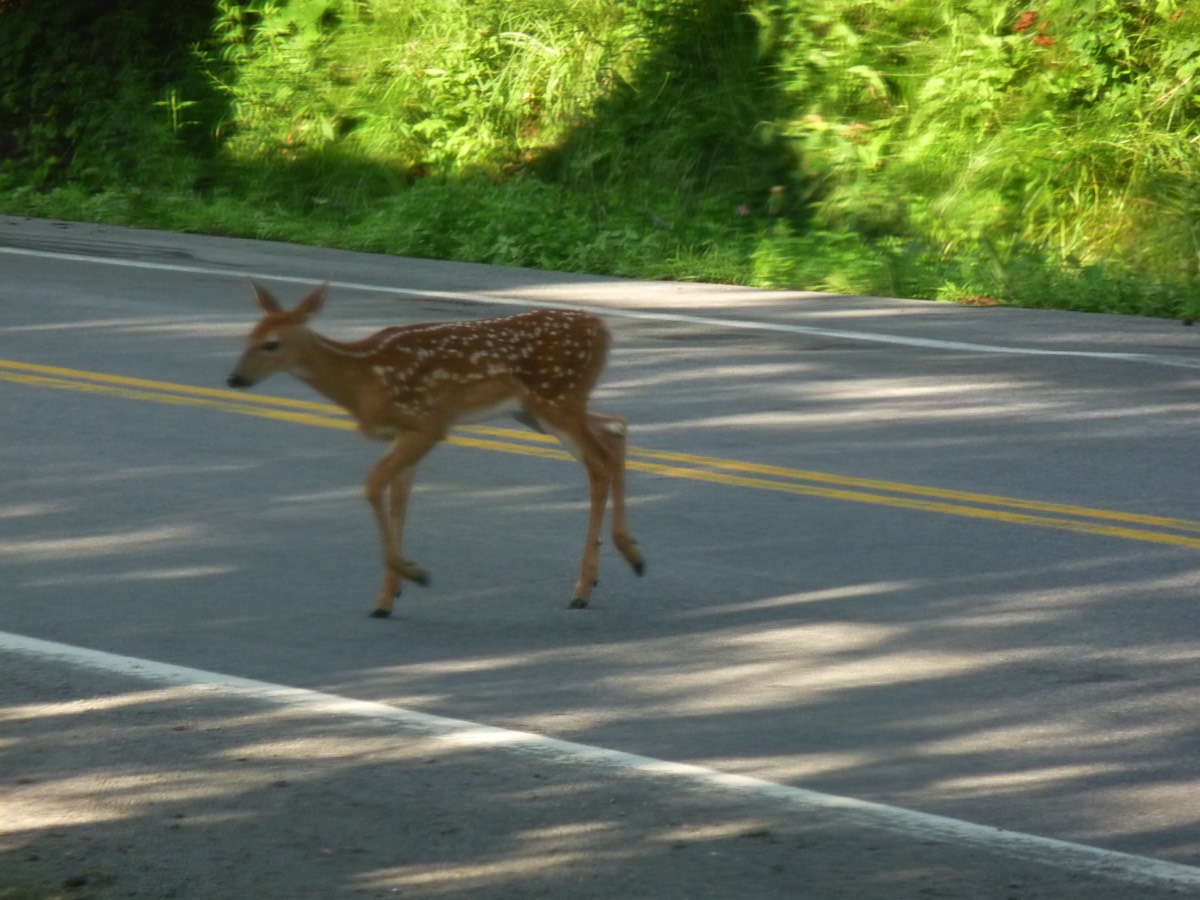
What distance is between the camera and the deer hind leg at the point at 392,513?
7641mm

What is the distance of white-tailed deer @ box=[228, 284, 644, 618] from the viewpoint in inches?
305

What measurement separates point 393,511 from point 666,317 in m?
7.79

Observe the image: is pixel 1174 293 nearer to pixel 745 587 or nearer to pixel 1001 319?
pixel 1001 319

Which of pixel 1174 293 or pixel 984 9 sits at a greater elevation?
pixel 984 9

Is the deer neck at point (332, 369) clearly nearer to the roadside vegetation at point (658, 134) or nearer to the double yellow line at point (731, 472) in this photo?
the double yellow line at point (731, 472)

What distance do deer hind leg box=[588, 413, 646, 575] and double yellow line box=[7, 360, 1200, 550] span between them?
1.75 m

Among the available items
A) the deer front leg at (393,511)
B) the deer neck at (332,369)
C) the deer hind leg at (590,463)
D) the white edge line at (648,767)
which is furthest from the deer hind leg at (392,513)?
the white edge line at (648,767)

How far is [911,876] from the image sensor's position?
5.06 metres

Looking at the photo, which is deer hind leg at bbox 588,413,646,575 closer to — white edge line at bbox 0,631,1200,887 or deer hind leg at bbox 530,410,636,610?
deer hind leg at bbox 530,410,636,610

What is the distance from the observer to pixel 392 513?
7770 millimetres

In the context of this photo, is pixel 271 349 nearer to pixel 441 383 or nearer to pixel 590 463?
pixel 441 383

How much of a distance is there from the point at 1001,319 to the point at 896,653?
8293mm

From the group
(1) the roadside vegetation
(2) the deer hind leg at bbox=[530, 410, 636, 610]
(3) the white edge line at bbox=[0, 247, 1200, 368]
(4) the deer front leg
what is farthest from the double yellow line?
(1) the roadside vegetation

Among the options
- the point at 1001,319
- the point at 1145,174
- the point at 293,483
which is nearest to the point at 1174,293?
the point at 1001,319
